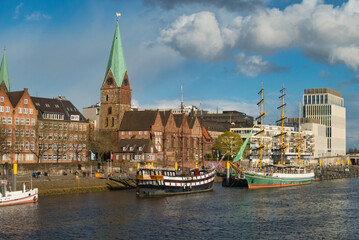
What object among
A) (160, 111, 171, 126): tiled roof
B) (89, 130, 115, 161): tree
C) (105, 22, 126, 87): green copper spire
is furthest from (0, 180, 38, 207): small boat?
(160, 111, 171, 126): tiled roof

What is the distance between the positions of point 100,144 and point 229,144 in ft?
183

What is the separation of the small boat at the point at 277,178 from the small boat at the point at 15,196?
51812 mm

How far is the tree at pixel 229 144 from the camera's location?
177 m

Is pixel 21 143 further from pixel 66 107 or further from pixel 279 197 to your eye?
pixel 279 197

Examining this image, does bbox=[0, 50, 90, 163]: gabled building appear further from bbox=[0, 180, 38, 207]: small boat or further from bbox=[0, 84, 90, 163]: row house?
bbox=[0, 180, 38, 207]: small boat

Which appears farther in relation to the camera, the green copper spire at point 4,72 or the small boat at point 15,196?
the green copper spire at point 4,72

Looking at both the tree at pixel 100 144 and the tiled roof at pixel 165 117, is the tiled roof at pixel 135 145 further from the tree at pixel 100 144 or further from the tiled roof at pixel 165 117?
the tiled roof at pixel 165 117

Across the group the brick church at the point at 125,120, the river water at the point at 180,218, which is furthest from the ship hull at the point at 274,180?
the brick church at the point at 125,120

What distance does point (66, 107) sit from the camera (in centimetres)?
13925

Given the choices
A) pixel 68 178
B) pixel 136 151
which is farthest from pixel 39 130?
pixel 136 151

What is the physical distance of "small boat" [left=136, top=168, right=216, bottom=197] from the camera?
3575 inches

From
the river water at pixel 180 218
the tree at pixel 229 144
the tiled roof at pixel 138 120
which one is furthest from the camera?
the tree at pixel 229 144

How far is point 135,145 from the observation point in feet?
477

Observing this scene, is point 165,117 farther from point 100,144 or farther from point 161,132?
point 100,144
